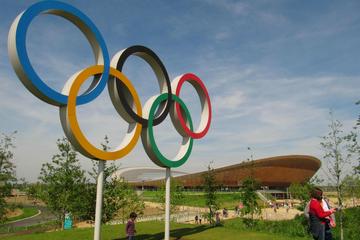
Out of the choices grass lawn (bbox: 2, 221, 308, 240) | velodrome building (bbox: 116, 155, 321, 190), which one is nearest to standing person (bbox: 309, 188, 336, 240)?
grass lawn (bbox: 2, 221, 308, 240)

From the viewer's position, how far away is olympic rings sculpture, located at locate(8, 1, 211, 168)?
10.5 m

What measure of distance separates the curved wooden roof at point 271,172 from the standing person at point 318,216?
78.0 m

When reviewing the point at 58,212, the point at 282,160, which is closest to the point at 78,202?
the point at 58,212

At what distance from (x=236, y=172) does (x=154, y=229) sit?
71868mm

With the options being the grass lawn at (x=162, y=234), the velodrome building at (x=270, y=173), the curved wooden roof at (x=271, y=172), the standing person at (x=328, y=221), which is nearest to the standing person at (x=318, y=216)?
the standing person at (x=328, y=221)

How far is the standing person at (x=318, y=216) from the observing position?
8008mm

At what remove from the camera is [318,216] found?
8.07 metres

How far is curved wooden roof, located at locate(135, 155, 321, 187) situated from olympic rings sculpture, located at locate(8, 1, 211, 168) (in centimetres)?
6943

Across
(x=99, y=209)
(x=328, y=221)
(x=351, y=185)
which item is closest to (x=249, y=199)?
(x=351, y=185)

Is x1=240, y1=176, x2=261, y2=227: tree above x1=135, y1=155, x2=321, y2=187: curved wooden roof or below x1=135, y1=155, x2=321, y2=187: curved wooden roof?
below

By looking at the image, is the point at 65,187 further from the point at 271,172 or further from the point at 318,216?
the point at 271,172

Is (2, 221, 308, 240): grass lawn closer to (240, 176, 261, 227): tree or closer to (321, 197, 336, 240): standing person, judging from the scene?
(240, 176, 261, 227): tree

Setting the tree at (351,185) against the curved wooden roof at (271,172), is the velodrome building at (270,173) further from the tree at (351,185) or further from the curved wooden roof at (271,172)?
the tree at (351,185)

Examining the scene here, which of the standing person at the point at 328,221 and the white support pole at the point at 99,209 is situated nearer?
the standing person at the point at 328,221
